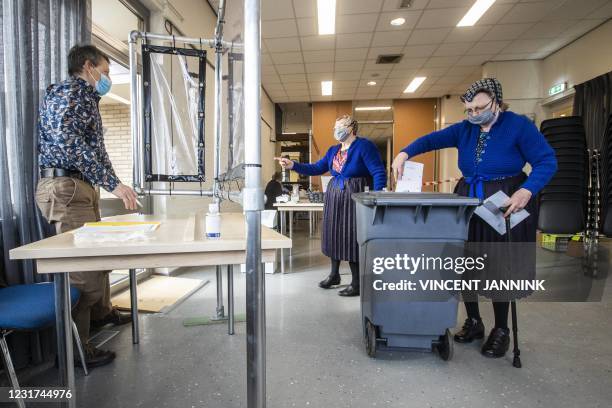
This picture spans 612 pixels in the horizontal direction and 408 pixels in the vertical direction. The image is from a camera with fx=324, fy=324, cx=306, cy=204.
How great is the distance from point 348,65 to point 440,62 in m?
1.71

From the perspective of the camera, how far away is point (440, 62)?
19.8 feet

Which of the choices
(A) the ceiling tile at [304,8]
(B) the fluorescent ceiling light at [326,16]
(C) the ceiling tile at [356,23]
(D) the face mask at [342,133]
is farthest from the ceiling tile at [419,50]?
(D) the face mask at [342,133]

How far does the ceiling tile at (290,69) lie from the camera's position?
613 centimetres

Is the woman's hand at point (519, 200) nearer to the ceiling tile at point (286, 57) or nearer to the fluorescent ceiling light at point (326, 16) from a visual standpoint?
the fluorescent ceiling light at point (326, 16)

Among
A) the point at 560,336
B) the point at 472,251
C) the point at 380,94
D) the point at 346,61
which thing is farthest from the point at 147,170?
the point at 380,94

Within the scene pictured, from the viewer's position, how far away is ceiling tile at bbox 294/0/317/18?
405 cm

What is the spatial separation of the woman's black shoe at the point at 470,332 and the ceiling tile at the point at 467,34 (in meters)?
4.49

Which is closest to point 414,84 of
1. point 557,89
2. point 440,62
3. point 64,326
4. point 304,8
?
point 440,62

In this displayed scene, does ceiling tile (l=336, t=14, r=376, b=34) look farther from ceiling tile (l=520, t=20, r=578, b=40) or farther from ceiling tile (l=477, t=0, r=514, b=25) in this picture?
ceiling tile (l=520, t=20, r=578, b=40)

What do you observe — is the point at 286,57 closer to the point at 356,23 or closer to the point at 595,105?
the point at 356,23

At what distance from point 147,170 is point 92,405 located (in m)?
1.22

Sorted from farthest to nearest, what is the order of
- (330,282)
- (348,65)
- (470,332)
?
(348,65) < (330,282) < (470,332)

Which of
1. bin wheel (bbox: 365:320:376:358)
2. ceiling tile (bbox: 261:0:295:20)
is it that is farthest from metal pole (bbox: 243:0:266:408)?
ceiling tile (bbox: 261:0:295:20)

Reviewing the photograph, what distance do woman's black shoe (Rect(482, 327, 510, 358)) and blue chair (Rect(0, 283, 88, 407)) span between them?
77.1 inches
